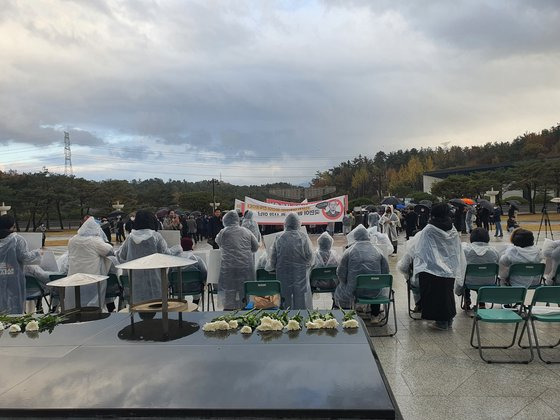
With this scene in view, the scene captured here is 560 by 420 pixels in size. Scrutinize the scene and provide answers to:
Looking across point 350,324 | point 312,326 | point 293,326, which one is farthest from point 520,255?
point 293,326

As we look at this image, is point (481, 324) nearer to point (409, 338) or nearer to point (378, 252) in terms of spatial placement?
point (409, 338)

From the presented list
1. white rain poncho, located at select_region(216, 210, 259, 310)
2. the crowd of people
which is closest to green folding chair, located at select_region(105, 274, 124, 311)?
the crowd of people

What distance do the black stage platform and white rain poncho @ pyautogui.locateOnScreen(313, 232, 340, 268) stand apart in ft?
12.8

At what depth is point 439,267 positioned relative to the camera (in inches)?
235

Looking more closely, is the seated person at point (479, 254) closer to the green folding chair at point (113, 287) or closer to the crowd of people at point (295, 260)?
the crowd of people at point (295, 260)

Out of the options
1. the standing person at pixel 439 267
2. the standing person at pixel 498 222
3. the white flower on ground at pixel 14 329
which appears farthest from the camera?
the standing person at pixel 498 222

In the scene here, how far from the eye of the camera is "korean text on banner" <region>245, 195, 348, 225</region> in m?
17.8

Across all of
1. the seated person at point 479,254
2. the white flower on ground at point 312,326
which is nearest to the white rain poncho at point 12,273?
the white flower on ground at point 312,326

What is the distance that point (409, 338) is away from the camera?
18.6 ft

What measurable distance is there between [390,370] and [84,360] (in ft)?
9.92

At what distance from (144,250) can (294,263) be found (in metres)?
2.18

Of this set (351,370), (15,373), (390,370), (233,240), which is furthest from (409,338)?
(15,373)

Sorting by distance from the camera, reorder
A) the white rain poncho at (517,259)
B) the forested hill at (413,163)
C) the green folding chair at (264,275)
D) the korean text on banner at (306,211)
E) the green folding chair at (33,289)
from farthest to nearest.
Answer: the forested hill at (413,163) < the korean text on banner at (306,211) < the green folding chair at (264,275) < the green folding chair at (33,289) < the white rain poncho at (517,259)

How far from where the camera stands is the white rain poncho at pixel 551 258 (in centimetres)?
637
